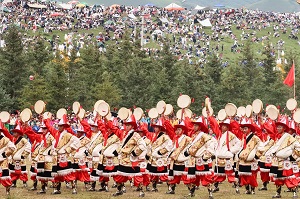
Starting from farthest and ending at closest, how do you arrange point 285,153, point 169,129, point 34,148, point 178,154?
point 34,148 < point 169,129 < point 178,154 < point 285,153

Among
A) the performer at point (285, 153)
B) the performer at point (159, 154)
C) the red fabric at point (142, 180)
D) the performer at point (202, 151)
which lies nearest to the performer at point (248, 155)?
the performer at point (285, 153)

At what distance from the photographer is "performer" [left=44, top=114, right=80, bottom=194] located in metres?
23.7

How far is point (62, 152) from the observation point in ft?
77.9

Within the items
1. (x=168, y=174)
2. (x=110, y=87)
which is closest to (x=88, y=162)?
(x=168, y=174)

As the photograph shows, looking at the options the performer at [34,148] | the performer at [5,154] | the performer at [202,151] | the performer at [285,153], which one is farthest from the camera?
the performer at [34,148]

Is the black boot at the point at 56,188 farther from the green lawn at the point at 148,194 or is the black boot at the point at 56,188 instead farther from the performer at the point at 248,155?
the performer at the point at 248,155

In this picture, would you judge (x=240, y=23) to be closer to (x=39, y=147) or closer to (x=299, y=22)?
(x=299, y=22)

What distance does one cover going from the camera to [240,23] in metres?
105

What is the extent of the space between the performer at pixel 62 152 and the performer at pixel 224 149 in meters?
4.15

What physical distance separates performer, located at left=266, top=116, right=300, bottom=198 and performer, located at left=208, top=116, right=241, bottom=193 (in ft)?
4.73

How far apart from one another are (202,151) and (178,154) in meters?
1.05

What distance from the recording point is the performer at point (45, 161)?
23.7m

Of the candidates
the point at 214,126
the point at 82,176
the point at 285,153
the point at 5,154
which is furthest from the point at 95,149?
the point at 285,153

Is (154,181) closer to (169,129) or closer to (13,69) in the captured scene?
(169,129)
